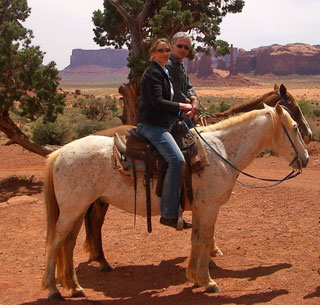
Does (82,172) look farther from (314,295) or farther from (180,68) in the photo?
(314,295)

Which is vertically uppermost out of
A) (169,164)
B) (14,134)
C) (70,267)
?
(169,164)

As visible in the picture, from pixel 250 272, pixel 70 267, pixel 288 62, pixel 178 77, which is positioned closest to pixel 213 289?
pixel 250 272

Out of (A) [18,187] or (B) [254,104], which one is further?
(A) [18,187]

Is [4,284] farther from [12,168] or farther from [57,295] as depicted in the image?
[12,168]

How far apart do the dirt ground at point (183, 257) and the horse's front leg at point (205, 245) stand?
13 centimetres

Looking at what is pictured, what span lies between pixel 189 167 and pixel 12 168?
1280 centimetres

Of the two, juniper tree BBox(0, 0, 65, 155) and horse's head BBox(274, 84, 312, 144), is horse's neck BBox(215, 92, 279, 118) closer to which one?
horse's head BBox(274, 84, 312, 144)

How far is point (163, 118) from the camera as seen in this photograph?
4.76 m

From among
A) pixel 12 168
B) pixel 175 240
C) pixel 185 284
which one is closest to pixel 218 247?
pixel 175 240

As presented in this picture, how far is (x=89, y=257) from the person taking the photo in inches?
246

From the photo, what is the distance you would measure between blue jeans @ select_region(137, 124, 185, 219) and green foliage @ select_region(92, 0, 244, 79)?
10.3 metres

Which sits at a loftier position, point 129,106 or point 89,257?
point 129,106

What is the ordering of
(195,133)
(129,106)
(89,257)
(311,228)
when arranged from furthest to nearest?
(129,106)
(311,228)
(89,257)
(195,133)

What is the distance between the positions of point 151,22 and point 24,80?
4.90 m
